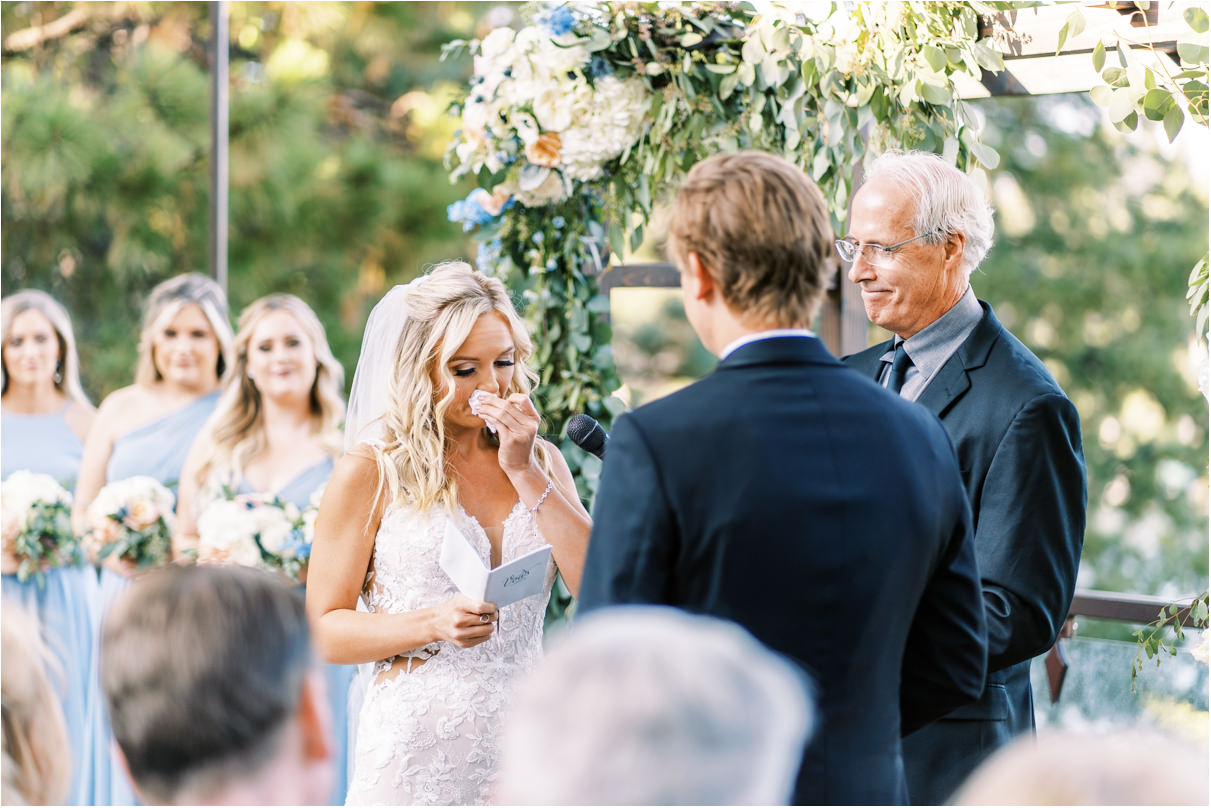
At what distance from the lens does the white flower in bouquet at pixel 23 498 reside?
4230 mm

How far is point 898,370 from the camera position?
2467 millimetres

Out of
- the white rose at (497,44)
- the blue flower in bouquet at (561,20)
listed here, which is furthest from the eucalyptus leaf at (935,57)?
the white rose at (497,44)

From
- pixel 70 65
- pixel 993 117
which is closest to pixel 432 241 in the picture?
pixel 70 65

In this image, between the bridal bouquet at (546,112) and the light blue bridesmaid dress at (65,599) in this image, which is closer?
the bridal bouquet at (546,112)

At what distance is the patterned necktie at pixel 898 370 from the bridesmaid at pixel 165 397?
2.95 meters

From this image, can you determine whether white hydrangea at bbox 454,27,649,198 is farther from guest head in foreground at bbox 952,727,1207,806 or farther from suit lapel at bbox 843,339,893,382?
guest head in foreground at bbox 952,727,1207,806

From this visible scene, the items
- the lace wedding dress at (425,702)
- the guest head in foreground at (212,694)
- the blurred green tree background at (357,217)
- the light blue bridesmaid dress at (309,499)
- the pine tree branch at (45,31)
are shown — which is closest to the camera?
the guest head in foreground at (212,694)

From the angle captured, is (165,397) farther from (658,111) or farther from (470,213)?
(658,111)

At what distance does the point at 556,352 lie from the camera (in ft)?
11.1

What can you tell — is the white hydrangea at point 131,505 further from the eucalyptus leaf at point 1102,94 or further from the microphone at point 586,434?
the eucalyptus leaf at point 1102,94

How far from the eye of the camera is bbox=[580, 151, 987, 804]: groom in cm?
141

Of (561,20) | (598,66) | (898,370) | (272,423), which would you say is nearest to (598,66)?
(598,66)

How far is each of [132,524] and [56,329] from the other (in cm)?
119

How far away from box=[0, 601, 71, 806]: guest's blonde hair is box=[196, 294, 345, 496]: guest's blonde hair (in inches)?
111
